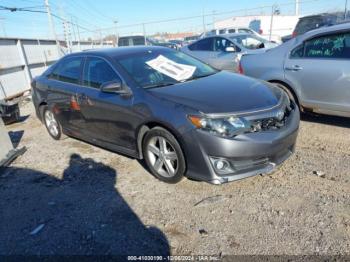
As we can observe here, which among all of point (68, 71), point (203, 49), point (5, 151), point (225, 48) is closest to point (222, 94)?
point (68, 71)

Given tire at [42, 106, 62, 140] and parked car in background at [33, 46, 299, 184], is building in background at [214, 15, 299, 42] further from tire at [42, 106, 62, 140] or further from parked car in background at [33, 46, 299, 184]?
parked car in background at [33, 46, 299, 184]

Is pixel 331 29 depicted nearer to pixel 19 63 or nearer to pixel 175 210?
pixel 175 210

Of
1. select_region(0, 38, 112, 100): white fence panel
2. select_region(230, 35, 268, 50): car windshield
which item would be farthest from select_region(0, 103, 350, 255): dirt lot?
select_region(0, 38, 112, 100): white fence panel

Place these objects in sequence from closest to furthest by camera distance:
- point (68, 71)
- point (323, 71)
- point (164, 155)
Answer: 1. point (164, 155)
2. point (323, 71)
3. point (68, 71)

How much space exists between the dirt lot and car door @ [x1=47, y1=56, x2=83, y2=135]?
795 millimetres

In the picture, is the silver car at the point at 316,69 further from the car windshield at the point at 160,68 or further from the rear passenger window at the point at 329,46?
the car windshield at the point at 160,68

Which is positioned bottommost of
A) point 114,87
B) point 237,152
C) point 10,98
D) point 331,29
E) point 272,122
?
point 10,98

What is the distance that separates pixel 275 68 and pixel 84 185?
12.1ft

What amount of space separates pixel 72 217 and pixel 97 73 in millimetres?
2060

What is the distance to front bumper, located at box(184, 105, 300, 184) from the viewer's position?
Answer: 3.13m

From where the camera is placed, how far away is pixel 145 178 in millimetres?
4039

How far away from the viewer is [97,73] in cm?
445

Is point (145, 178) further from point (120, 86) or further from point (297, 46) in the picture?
point (297, 46)

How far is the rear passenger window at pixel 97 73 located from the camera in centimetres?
424
